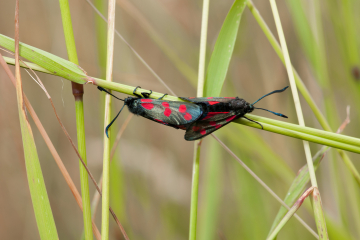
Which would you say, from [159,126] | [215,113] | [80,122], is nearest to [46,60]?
[80,122]

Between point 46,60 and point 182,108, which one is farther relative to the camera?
point 182,108

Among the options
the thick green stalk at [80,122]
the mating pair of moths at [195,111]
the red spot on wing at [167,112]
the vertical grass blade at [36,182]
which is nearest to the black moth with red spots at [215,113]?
the mating pair of moths at [195,111]

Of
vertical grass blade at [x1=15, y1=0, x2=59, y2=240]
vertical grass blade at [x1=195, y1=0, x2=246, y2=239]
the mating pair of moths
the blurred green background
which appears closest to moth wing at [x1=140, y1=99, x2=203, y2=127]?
the mating pair of moths

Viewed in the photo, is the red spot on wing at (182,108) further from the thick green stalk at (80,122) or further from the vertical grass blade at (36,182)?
the vertical grass blade at (36,182)

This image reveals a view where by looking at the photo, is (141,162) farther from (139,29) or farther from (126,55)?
(139,29)

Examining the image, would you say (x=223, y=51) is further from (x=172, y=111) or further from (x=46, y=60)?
(x=46, y=60)

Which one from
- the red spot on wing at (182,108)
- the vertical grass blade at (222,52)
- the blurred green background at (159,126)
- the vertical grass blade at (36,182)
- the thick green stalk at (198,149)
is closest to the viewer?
the vertical grass blade at (36,182)

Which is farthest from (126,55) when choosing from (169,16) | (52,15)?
(52,15)
